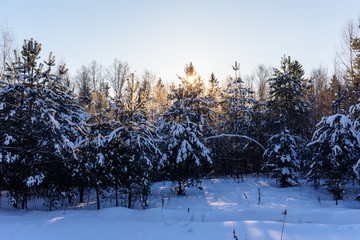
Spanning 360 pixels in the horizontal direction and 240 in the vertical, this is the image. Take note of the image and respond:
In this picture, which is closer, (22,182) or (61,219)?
(61,219)

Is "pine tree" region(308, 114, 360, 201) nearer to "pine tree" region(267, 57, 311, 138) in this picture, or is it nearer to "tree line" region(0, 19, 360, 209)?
"tree line" region(0, 19, 360, 209)

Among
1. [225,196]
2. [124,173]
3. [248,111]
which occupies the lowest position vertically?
[225,196]

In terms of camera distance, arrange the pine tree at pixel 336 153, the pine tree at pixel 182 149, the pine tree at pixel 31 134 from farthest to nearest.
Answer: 1. the pine tree at pixel 182 149
2. the pine tree at pixel 336 153
3. the pine tree at pixel 31 134

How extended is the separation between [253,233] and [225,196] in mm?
5777

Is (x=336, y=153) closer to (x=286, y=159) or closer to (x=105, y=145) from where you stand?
(x=286, y=159)

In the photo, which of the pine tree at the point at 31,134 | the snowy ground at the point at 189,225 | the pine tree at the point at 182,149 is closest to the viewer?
the snowy ground at the point at 189,225

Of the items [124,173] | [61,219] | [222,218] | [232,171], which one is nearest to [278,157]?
[232,171]

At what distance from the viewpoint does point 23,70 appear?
26.2ft

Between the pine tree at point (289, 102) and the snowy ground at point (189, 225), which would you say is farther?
the pine tree at point (289, 102)

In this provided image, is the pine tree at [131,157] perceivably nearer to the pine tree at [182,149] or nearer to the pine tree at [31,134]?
the pine tree at [31,134]

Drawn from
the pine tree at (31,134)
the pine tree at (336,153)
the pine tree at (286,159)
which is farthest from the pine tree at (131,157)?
the pine tree at (336,153)

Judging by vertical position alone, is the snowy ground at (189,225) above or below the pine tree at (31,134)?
below

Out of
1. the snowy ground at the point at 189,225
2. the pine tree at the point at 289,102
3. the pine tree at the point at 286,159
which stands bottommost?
the snowy ground at the point at 189,225

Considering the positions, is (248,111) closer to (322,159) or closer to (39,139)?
(322,159)
